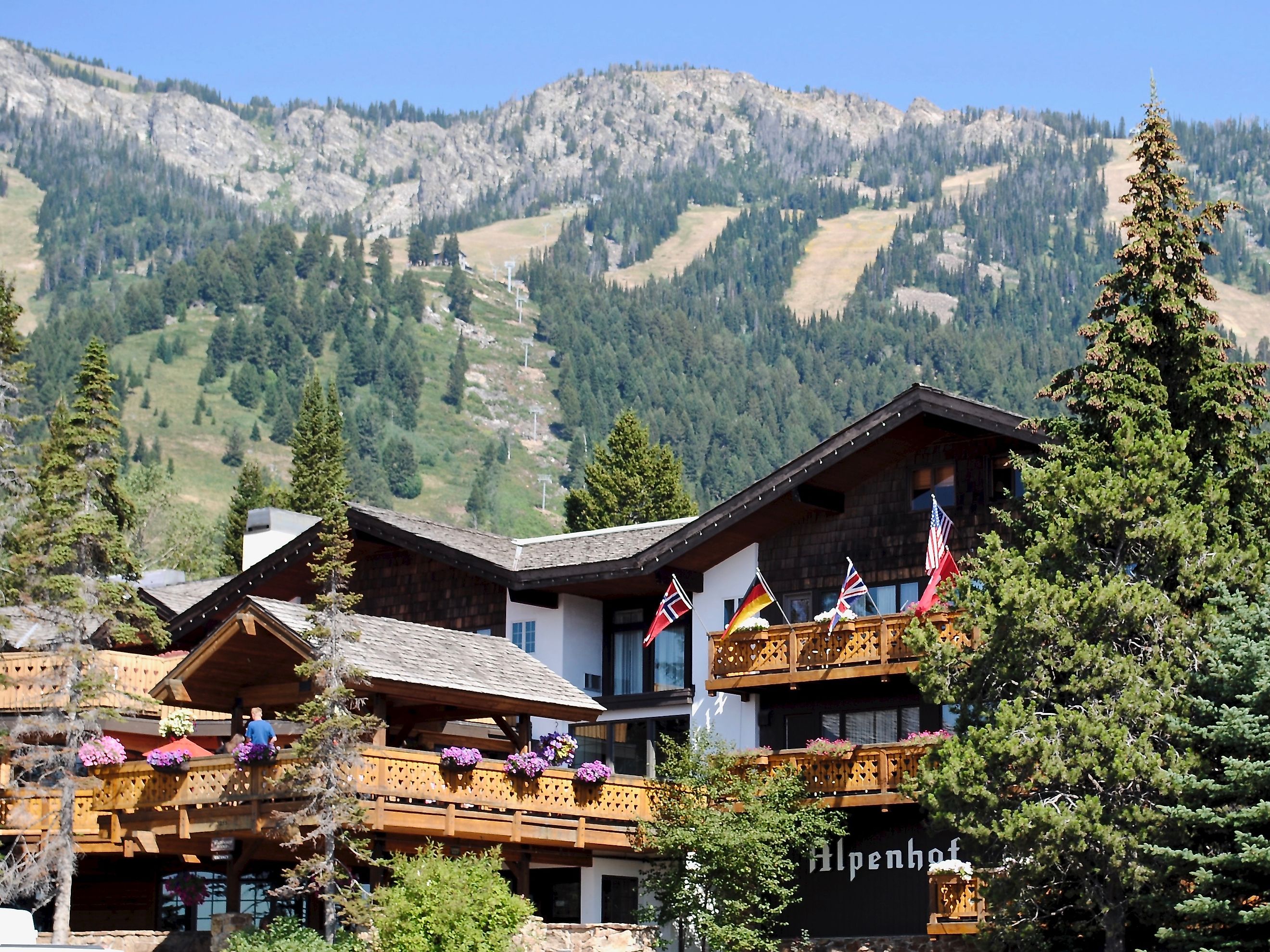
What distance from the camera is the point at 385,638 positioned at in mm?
36250

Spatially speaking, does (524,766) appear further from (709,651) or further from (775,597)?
(775,597)

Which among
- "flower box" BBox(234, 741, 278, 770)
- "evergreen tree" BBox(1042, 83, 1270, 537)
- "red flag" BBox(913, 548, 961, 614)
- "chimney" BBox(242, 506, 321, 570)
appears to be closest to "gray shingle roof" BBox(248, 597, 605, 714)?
"flower box" BBox(234, 741, 278, 770)

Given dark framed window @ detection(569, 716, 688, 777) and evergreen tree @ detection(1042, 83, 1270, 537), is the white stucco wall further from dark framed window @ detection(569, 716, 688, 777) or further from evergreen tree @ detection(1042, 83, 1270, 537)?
evergreen tree @ detection(1042, 83, 1270, 537)

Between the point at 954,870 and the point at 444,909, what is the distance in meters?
9.16

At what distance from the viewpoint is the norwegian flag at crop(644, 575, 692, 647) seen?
43.1 m

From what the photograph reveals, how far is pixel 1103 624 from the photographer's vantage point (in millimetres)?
30250

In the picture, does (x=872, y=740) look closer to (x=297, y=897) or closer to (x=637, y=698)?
(x=637, y=698)

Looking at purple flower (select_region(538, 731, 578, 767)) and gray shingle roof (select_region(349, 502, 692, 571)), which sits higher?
gray shingle roof (select_region(349, 502, 692, 571))

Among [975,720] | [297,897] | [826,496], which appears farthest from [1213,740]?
[297,897]

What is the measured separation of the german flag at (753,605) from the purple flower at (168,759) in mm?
11933

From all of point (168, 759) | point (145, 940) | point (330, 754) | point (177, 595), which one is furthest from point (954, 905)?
point (177, 595)

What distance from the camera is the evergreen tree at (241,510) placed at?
85.9m

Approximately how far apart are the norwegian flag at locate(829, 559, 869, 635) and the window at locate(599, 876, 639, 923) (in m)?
7.12

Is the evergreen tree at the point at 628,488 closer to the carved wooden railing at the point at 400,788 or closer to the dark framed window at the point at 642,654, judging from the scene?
the dark framed window at the point at 642,654
